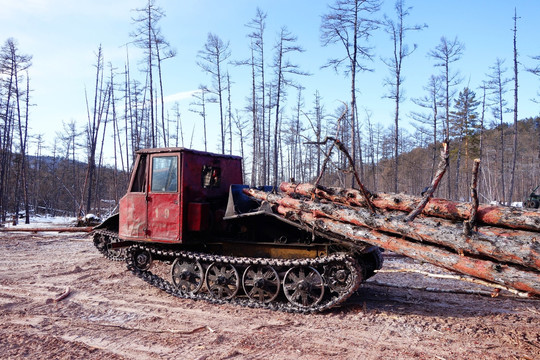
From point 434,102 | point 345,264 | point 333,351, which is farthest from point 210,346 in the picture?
point 434,102

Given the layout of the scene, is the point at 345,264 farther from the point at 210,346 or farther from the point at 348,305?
the point at 210,346

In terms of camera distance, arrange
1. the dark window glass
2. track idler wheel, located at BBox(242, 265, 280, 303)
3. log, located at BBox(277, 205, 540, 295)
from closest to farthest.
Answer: log, located at BBox(277, 205, 540, 295)
track idler wheel, located at BBox(242, 265, 280, 303)
the dark window glass

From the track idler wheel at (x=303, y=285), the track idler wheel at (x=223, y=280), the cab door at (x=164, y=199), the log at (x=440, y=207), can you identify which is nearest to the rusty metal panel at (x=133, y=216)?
the cab door at (x=164, y=199)

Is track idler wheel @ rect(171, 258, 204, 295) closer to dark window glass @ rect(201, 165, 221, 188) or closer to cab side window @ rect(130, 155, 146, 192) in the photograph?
dark window glass @ rect(201, 165, 221, 188)

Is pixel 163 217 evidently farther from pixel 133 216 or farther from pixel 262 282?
pixel 262 282

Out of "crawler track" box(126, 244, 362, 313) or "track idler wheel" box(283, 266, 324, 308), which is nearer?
"crawler track" box(126, 244, 362, 313)

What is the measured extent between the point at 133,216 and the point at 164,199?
858 mm

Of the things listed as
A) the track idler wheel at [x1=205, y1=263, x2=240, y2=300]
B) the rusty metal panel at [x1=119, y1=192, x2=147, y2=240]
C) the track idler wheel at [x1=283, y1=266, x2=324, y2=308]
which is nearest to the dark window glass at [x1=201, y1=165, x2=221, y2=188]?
the rusty metal panel at [x1=119, y1=192, x2=147, y2=240]

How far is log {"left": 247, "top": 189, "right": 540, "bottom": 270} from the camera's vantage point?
388cm

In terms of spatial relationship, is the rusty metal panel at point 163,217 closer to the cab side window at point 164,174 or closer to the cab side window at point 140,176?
the cab side window at point 164,174

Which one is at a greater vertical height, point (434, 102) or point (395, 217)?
point (434, 102)

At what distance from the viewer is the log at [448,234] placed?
388 centimetres

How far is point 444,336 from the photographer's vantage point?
4.82 meters

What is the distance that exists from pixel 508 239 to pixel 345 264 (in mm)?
2337
